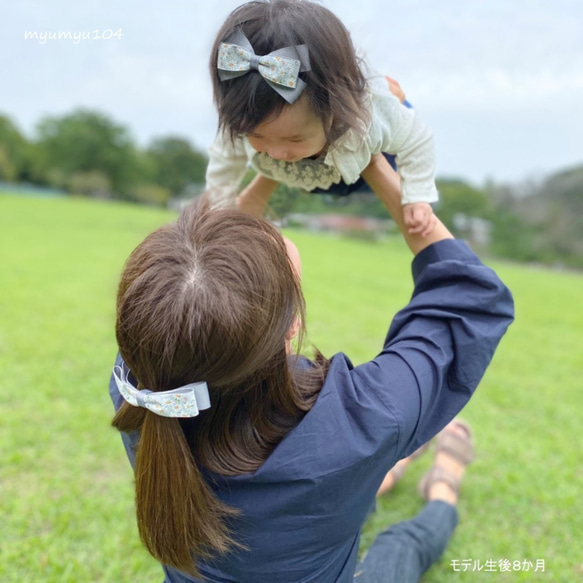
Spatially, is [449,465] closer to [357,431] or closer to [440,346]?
[440,346]

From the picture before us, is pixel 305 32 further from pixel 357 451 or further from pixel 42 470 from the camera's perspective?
pixel 42 470

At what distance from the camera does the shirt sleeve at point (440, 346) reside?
3.34 ft

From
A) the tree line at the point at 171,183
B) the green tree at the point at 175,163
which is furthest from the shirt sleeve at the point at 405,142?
the green tree at the point at 175,163

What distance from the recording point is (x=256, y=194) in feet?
5.44

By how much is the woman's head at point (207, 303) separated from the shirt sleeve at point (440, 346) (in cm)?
25

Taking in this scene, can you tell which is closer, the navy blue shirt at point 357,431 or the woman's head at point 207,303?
the woman's head at point 207,303

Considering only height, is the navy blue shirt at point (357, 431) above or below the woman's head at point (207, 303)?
below

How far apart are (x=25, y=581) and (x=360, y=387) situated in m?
1.41

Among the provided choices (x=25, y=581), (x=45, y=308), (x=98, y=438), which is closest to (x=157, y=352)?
(x=25, y=581)

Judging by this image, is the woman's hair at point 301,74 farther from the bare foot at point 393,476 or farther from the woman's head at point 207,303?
the bare foot at point 393,476

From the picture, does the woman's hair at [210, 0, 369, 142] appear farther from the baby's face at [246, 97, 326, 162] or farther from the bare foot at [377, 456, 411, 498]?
the bare foot at [377, 456, 411, 498]

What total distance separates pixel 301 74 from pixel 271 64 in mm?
87

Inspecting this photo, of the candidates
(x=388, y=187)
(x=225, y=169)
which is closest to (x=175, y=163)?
(x=225, y=169)

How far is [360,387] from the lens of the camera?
3.28 ft
